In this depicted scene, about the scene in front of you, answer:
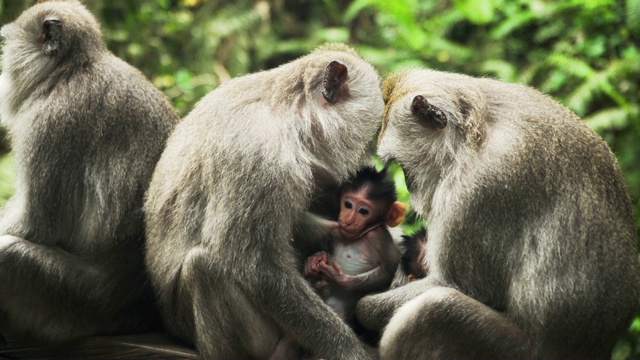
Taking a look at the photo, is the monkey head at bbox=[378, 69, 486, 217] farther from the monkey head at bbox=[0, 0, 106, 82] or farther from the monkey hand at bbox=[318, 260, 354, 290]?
the monkey head at bbox=[0, 0, 106, 82]

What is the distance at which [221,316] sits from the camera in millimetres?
4496

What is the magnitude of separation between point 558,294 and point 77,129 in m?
3.05

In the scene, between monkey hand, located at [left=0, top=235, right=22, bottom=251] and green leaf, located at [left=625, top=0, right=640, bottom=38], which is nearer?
monkey hand, located at [left=0, top=235, right=22, bottom=251]

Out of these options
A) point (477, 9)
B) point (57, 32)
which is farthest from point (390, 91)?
point (477, 9)

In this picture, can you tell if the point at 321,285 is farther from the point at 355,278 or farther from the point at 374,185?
the point at 374,185

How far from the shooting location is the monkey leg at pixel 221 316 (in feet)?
14.6

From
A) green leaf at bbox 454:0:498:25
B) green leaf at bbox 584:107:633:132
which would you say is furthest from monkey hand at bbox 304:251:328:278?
green leaf at bbox 584:107:633:132

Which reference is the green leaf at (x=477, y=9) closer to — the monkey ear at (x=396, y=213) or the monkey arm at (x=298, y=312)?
the monkey ear at (x=396, y=213)

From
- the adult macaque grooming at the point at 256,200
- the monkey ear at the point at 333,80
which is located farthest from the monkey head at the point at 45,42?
the monkey ear at the point at 333,80

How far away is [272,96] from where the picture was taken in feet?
15.4

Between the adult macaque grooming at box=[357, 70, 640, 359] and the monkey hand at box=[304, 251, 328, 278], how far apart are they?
63cm

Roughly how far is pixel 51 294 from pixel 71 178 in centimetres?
74

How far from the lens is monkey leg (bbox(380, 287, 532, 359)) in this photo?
423cm

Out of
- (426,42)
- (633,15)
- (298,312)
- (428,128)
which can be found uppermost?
(426,42)
